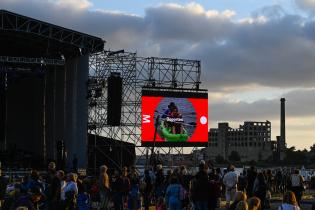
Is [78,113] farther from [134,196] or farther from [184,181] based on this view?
[184,181]

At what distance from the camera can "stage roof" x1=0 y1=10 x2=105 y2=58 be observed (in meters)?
35.6

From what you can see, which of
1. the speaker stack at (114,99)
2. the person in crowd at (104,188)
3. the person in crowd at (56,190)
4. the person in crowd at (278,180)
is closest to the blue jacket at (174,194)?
the person in crowd at (104,188)

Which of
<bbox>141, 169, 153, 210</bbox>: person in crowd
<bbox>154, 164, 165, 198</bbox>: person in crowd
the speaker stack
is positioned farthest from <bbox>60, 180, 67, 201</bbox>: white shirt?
the speaker stack

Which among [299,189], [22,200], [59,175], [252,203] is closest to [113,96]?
[299,189]

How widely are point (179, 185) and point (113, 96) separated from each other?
2143 centimetres

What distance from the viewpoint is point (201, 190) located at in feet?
50.5

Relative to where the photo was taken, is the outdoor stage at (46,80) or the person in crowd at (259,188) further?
the outdoor stage at (46,80)

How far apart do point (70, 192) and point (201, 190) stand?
3140 millimetres

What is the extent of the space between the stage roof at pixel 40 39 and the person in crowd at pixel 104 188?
62.9 feet

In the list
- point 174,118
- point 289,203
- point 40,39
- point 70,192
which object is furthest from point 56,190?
point 174,118

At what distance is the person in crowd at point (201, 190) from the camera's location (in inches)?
605

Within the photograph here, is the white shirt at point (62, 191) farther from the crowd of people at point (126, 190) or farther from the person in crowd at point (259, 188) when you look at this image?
the person in crowd at point (259, 188)

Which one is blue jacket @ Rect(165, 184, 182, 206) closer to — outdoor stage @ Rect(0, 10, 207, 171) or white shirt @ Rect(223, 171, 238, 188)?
white shirt @ Rect(223, 171, 238, 188)

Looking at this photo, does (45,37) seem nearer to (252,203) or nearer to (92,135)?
(92,135)
